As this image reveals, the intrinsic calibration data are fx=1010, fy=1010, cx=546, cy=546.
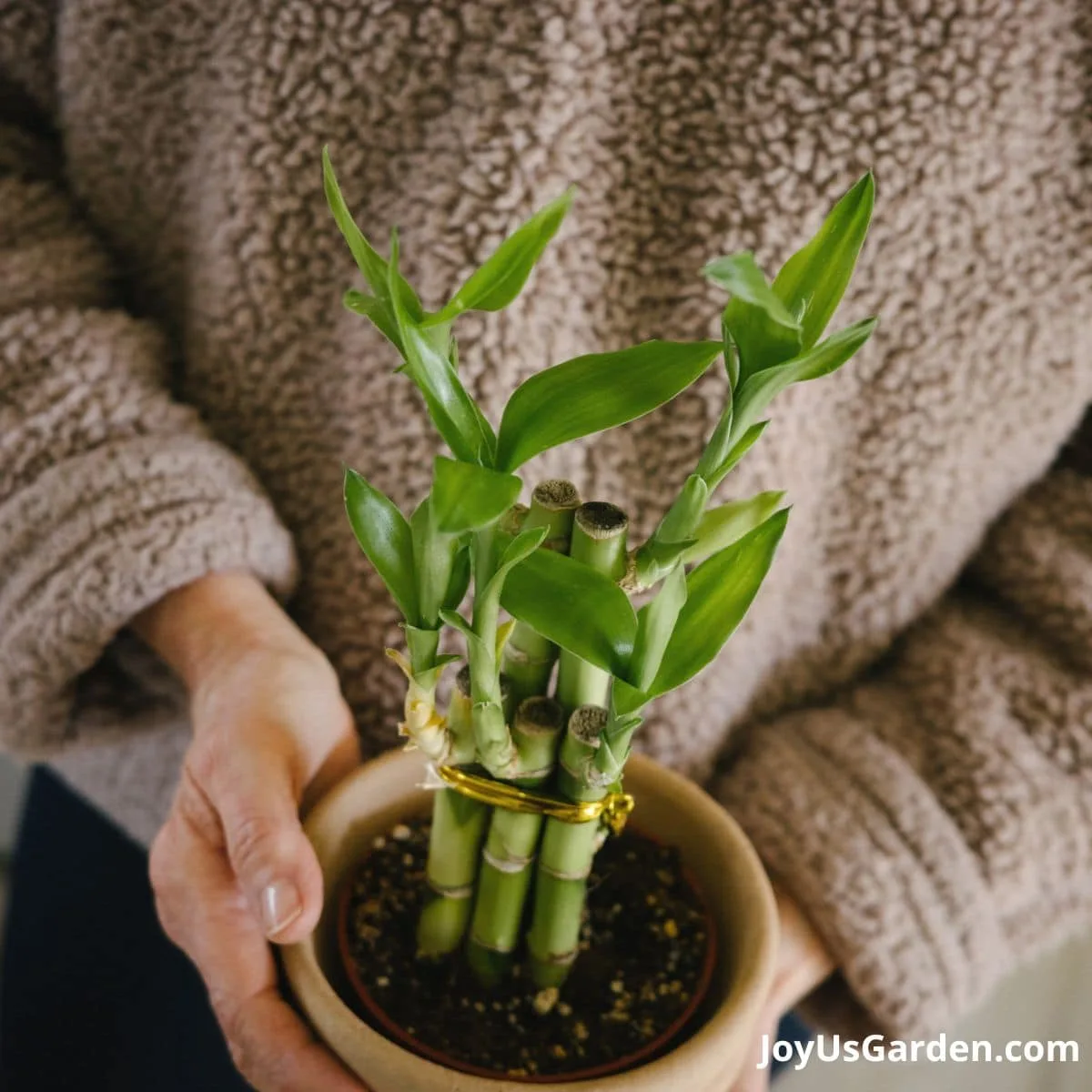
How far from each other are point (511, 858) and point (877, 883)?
23cm

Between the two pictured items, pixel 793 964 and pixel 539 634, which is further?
pixel 793 964

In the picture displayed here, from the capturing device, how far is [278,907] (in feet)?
1.10

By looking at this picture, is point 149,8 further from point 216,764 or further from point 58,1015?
point 58,1015

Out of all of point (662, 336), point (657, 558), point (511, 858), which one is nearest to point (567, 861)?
point (511, 858)

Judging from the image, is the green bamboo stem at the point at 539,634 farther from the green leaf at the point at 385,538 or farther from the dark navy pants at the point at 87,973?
the dark navy pants at the point at 87,973

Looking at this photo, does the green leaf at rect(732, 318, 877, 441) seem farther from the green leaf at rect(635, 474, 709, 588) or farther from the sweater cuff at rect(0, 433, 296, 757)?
the sweater cuff at rect(0, 433, 296, 757)

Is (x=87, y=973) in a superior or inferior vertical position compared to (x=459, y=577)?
inferior

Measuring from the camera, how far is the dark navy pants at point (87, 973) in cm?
62

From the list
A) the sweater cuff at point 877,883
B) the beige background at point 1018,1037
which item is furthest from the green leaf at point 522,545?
the beige background at point 1018,1037

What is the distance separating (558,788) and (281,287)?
0.29 m

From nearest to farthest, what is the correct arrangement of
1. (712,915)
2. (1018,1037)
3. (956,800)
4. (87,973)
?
(712,915), (956,800), (87,973), (1018,1037)

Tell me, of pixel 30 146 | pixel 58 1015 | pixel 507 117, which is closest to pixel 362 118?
pixel 507 117

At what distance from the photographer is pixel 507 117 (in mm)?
427

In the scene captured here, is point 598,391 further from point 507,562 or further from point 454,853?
point 454,853
